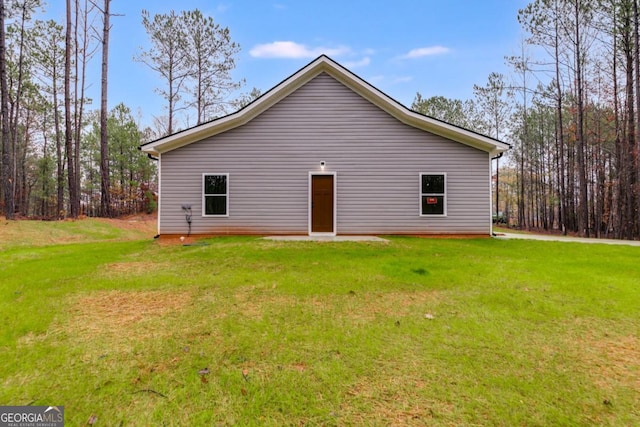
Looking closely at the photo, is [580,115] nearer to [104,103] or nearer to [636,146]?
[636,146]

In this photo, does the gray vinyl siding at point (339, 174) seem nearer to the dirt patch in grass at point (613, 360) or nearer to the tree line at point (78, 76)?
the dirt patch in grass at point (613, 360)

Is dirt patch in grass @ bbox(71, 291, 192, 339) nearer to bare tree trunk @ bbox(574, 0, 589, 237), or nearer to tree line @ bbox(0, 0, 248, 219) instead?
tree line @ bbox(0, 0, 248, 219)

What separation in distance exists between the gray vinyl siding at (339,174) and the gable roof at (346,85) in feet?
0.77

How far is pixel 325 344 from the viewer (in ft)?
9.65

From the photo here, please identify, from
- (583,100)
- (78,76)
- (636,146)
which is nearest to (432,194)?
(636,146)

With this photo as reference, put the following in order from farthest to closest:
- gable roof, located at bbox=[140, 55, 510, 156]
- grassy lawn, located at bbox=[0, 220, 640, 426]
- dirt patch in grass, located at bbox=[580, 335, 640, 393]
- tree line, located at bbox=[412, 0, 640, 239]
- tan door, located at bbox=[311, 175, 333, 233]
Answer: tree line, located at bbox=[412, 0, 640, 239] → tan door, located at bbox=[311, 175, 333, 233] → gable roof, located at bbox=[140, 55, 510, 156] → dirt patch in grass, located at bbox=[580, 335, 640, 393] → grassy lawn, located at bbox=[0, 220, 640, 426]

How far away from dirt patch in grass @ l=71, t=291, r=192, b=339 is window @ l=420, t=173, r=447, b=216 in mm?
8438

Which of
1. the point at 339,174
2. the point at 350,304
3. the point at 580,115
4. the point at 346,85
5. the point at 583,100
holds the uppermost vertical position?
the point at 583,100

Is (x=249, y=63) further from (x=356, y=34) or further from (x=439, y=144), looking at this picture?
(x=439, y=144)

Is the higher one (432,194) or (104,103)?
(104,103)

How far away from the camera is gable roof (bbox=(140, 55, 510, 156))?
32.8 ft

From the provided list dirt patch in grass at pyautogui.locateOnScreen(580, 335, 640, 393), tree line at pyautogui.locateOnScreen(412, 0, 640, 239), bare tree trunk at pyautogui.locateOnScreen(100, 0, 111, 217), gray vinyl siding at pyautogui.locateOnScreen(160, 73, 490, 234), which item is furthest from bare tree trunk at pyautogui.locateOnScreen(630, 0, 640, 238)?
bare tree trunk at pyautogui.locateOnScreen(100, 0, 111, 217)

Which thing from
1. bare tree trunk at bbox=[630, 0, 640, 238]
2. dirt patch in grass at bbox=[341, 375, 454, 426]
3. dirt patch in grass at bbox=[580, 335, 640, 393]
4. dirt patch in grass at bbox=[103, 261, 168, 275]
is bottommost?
dirt patch in grass at bbox=[341, 375, 454, 426]

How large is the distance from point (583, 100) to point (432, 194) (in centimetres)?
1482
